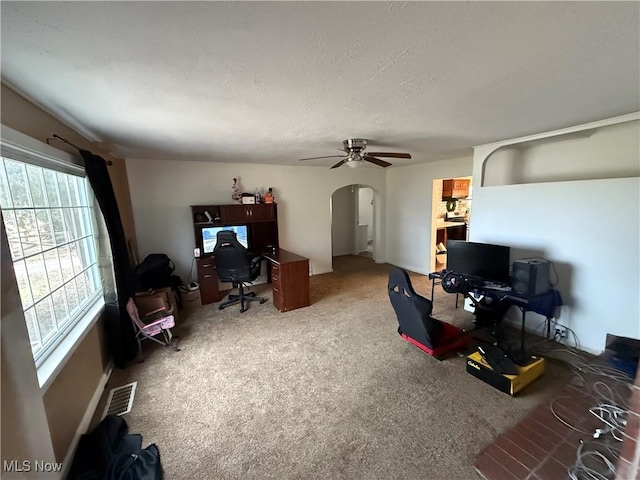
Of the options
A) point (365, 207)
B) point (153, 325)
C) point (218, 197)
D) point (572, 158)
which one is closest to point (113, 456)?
point (153, 325)

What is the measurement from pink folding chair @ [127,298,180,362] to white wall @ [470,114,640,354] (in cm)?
433

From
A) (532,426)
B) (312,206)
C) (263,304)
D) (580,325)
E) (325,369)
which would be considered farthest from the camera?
(312,206)

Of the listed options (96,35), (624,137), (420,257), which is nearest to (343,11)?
(96,35)

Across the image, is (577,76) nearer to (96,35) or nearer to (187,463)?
(96,35)

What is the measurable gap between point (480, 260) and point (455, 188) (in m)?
2.69

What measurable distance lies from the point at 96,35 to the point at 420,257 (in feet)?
18.8

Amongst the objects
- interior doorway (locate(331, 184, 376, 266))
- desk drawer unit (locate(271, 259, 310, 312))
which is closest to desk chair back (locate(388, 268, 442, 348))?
desk drawer unit (locate(271, 259, 310, 312))

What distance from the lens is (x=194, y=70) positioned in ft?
4.55

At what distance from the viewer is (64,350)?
6.06ft

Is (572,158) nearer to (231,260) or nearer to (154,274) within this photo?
(231,260)

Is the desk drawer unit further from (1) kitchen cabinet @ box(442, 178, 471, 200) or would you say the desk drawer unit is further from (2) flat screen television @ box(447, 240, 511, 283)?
(1) kitchen cabinet @ box(442, 178, 471, 200)

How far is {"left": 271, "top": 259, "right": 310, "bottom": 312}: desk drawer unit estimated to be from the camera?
3.89m

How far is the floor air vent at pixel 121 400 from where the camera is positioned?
2129 millimetres

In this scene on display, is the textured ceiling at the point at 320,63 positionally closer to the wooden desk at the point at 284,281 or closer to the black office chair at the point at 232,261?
the black office chair at the point at 232,261
